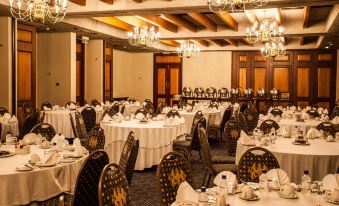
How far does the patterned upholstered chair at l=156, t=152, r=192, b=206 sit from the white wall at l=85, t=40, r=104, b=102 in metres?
11.8

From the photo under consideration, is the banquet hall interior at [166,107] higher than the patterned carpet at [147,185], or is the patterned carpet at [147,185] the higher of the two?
the banquet hall interior at [166,107]

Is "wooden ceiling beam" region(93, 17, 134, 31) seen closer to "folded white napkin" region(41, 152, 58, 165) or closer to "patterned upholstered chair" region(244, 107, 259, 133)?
"patterned upholstered chair" region(244, 107, 259, 133)

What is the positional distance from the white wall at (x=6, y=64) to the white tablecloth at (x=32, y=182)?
6491 millimetres

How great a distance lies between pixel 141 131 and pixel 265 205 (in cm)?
445

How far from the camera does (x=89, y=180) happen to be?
3.35 meters

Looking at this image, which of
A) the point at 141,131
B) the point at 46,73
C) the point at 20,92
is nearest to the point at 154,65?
the point at 46,73

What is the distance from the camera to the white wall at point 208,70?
59.3 feet

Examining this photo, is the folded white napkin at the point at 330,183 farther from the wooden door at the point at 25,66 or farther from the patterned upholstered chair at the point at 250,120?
the wooden door at the point at 25,66

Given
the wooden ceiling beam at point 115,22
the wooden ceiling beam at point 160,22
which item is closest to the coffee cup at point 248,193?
the wooden ceiling beam at point 160,22

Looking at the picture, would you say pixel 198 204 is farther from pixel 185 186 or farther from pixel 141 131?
pixel 141 131

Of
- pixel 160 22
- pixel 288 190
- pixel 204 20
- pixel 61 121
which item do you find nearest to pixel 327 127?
pixel 288 190

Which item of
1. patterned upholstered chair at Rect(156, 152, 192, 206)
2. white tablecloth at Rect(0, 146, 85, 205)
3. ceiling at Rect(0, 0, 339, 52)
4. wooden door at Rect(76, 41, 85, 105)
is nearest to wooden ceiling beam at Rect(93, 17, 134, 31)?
ceiling at Rect(0, 0, 339, 52)

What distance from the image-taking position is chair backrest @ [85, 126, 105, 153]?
5.16 meters

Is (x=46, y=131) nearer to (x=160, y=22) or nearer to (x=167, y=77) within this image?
(x=160, y=22)
